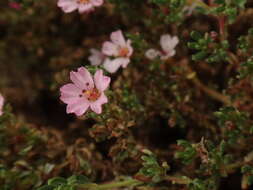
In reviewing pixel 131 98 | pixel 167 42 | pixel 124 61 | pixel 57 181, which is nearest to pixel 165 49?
pixel 167 42

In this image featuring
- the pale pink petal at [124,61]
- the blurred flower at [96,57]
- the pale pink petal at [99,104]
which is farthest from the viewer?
the blurred flower at [96,57]

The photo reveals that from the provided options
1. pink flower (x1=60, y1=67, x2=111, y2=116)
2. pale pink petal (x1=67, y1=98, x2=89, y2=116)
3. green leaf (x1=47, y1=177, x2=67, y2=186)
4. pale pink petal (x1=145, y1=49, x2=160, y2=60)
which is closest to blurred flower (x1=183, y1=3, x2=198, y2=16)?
pale pink petal (x1=145, y1=49, x2=160, y2=60)

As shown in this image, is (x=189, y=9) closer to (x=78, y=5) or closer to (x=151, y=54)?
(x=151, y=54)

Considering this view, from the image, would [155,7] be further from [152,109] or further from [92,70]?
[92,70]

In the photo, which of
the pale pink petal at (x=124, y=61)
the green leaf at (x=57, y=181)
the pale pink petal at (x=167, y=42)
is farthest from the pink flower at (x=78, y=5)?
the green leaf at (x=57, y=181)

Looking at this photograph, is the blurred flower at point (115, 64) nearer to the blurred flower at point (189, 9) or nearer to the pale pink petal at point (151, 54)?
the pale pink petal at point (151, 54)

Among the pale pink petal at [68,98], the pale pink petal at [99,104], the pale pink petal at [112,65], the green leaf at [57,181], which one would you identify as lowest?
the green leaf at [57,181]

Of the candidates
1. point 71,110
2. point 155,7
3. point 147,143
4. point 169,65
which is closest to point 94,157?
point 147,143
